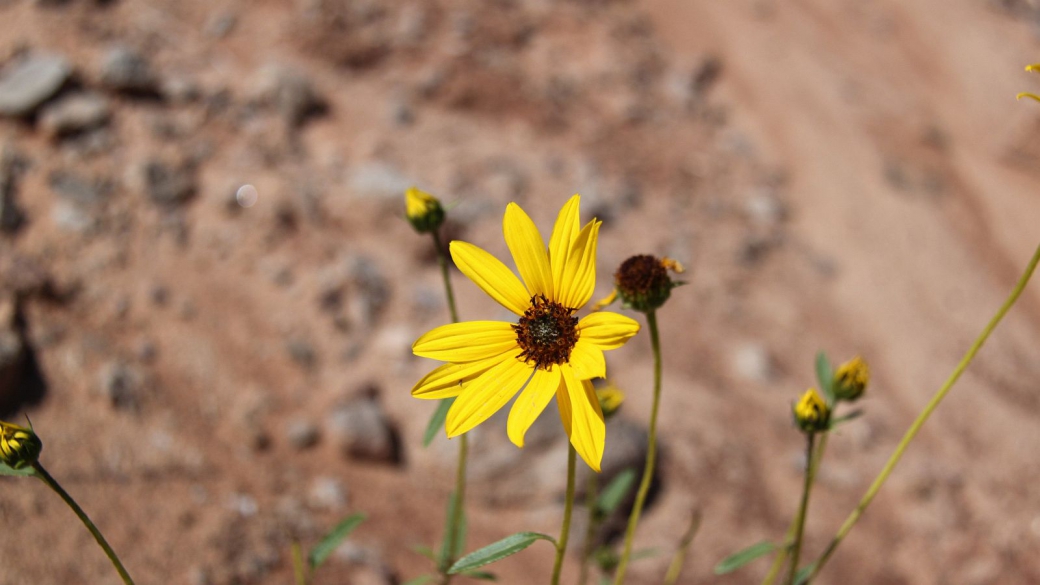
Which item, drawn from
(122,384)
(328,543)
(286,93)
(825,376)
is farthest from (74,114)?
(825,376)

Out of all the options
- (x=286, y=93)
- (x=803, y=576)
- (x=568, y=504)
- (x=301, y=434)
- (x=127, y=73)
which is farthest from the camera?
(x=286, y=93)

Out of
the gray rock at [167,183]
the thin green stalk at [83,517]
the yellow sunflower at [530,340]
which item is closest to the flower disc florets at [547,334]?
the yellow sunflower at [530,340]

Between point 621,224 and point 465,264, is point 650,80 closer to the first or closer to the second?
point 621,224

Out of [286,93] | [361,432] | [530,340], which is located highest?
[286,93]

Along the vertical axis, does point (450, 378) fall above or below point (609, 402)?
below

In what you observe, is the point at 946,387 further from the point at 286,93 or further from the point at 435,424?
the point at 286,93

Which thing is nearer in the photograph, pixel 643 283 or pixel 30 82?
pixel 643 283

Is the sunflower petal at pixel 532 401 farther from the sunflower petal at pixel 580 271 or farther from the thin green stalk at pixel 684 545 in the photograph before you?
the thin green stalk at pixel 684 545
